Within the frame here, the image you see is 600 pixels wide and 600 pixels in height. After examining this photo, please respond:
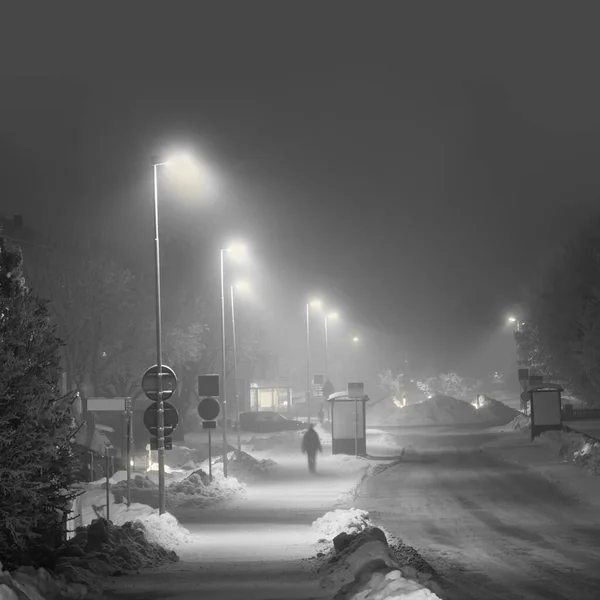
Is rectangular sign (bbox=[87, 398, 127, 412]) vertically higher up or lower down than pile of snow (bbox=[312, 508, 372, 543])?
higher up

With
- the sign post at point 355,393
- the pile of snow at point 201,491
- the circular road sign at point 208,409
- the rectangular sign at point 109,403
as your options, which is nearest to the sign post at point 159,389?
the rectangular sign at point 109,403

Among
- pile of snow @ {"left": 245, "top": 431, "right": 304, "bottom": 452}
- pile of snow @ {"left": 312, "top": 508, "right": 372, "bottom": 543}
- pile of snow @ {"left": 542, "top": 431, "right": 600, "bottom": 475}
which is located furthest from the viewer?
pile of snow @ {"left": 245, "top": 431, "right": 304, "bottom": 452}

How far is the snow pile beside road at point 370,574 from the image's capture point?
34.5ft

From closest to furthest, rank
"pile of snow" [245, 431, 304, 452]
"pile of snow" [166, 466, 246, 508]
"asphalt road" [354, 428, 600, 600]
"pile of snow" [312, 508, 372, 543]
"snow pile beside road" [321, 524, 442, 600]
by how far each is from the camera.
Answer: "snow pile beside road" [321, 524, 442, 600], "asphalt road" [354, 428, 600, 600], "pile of snow" [312, 508, 372, 543], "pile of snow" [166, 466, 246, 508], "pile of snow" [245, 431, 304, 452]

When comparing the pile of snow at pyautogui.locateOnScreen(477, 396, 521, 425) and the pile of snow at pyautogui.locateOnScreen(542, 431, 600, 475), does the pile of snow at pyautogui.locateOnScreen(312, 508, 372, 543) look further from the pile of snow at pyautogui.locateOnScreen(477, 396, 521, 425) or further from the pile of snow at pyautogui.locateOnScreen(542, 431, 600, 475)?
the pile of snow at pyautogui.locateOnScreen(477, 396, 521, 425)

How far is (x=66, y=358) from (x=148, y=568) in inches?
1280

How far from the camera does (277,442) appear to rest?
176ft

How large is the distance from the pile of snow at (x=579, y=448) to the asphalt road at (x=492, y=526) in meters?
0.88

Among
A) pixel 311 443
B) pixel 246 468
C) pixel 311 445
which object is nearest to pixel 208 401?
pixel 311 443

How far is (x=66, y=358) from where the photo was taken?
152ft

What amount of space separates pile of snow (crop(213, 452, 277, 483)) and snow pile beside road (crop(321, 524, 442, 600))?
65.6 ft

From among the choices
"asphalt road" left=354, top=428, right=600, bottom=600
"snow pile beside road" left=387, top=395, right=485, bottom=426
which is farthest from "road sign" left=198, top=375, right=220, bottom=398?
"snow pile beside road" left=387, top=395, right=485, bottom=426

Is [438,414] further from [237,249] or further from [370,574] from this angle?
[370,574]

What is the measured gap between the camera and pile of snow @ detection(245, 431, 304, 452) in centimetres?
5203
